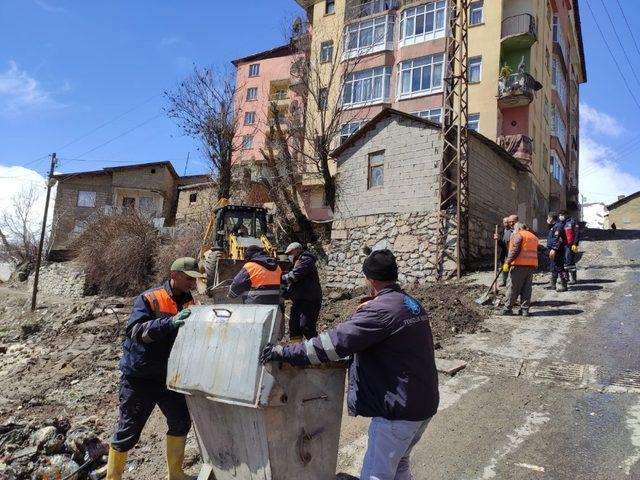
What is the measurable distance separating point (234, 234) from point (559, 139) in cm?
2556

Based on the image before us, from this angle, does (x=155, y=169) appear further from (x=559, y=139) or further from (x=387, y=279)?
(x=387, y=279)

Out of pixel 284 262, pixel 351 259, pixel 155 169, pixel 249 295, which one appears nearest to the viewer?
pixel 249 295

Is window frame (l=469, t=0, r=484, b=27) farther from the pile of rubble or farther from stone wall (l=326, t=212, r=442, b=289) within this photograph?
the pile of rubble

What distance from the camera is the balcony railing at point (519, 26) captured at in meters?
23.7

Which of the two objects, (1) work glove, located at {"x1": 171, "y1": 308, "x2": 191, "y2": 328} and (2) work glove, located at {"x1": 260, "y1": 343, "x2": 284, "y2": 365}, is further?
(1) work glove, located at {"x1": 171, "y1": 308, "x2": 191, "y2": 328}

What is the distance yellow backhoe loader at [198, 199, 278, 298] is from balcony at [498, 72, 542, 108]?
1475cm

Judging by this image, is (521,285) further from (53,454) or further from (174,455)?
(53,454)

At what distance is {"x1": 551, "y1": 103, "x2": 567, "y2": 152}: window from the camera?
29.6 meters

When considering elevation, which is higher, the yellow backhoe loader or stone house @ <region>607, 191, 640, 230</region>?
stone house @ <region>607, 191, 640, 230</region>

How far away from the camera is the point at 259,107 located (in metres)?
43.7

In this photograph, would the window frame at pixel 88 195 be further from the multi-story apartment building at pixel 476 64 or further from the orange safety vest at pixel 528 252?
the orange safety vest at pixel 528 252

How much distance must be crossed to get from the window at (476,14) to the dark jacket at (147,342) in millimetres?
25755

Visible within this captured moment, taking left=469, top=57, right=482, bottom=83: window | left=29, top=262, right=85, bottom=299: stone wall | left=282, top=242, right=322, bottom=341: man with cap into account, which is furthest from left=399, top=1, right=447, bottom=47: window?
left=282, top=242, right=322, bottom=341: man with cap

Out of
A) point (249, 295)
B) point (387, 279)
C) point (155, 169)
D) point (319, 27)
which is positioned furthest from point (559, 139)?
point (387, 279)
